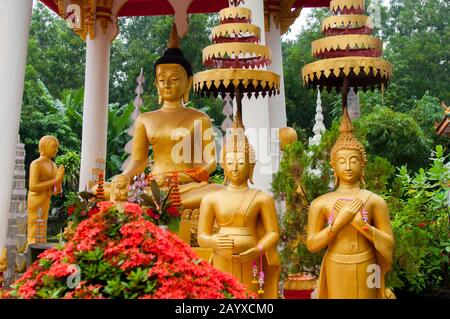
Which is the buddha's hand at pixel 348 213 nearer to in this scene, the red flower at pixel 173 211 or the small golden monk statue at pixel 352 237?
the small golden monk statue at pixel 352 237

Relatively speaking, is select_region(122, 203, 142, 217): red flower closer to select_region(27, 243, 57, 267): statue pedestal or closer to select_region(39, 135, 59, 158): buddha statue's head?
select_region(27, 243, 57, 267): statue pedestal

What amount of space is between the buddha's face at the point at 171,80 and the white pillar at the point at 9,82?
203 centimetres

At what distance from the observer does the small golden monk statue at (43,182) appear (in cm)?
1094

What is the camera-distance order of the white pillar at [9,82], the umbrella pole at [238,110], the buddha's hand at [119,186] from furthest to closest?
1. the white pillar at [9,82]
2. the buddha's hand at [119,186]
3. the umbrella pole at [238,110]

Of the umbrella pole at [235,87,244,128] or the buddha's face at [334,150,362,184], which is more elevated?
the umbrella pole at [235,87,244,128]

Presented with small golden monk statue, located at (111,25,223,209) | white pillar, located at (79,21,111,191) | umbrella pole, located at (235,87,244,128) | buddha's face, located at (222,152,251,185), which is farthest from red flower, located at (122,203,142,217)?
white pillar, located at (79,21,111,191)

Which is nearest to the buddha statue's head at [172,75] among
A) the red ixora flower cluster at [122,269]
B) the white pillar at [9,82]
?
the white pillar at [9,82]

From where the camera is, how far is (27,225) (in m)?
11.6

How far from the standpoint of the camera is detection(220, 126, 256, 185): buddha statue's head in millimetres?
5742

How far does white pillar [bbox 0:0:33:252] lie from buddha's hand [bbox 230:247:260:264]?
376 cm
